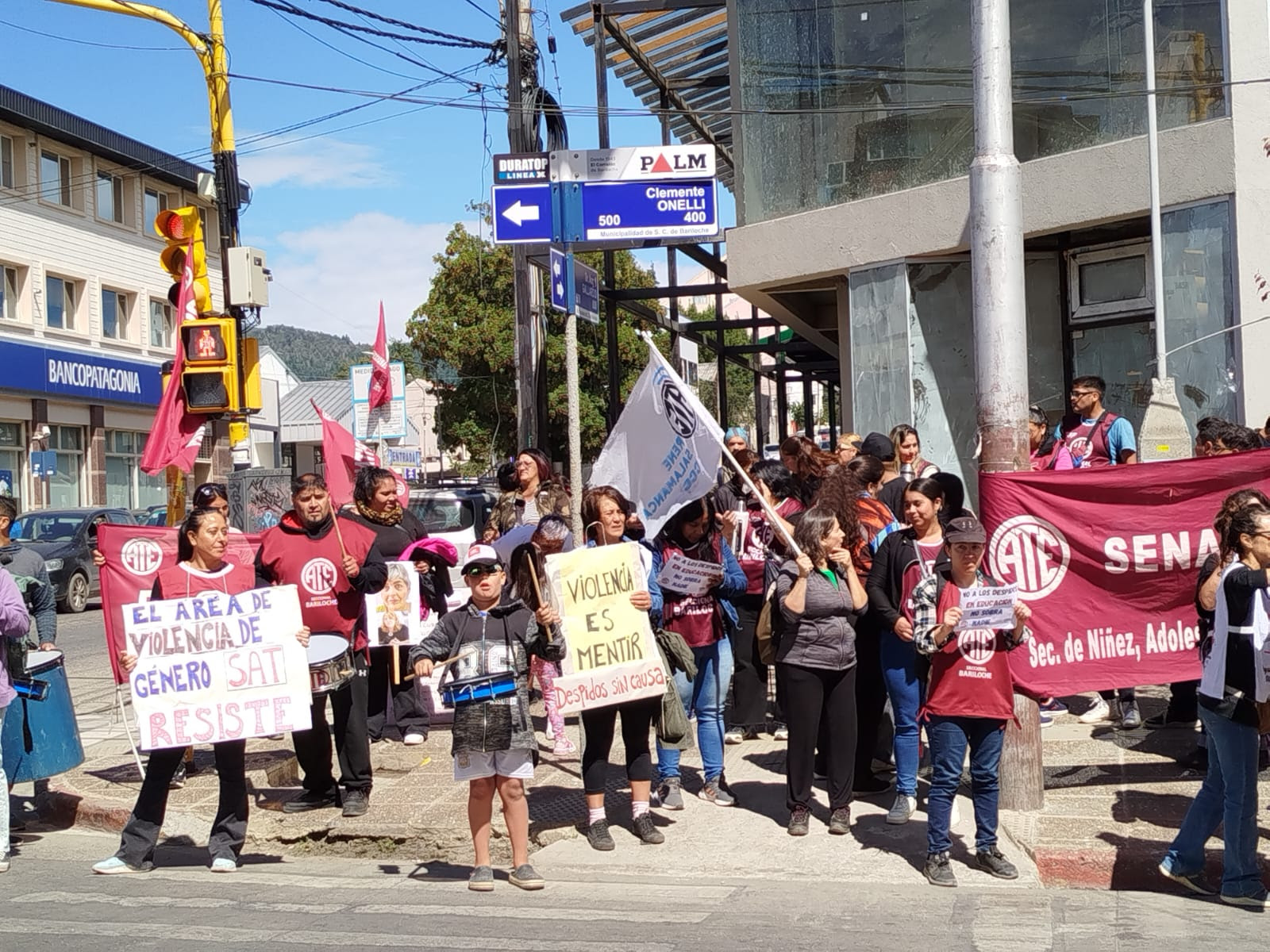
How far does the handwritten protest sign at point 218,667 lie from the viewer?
23.0ft

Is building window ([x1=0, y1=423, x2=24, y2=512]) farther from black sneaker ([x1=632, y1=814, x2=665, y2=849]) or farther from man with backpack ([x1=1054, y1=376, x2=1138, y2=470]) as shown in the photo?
black sneaker ([x1=632, y1=814, x2=665, y2=849])

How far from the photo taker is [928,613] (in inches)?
257

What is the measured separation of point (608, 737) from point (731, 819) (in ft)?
2.99

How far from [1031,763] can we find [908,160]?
792cm

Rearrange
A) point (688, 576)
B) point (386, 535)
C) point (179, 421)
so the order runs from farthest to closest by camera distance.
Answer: point (179, 421)
point (386, 535)
point (688, 576)

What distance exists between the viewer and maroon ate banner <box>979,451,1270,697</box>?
7387 mm

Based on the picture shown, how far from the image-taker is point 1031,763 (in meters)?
7.25

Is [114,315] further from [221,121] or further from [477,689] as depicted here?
[477,689]

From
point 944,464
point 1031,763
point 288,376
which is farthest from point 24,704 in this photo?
point 288,376

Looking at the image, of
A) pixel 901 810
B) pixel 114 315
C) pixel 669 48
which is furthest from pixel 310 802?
pixel 114 315

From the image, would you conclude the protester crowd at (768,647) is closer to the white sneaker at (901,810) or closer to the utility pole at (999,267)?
the white sneaker at (901,810)

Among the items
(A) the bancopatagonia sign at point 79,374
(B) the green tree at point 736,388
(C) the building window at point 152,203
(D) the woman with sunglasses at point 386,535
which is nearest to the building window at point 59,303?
(A) the bancopatagonia sign at point 79,374

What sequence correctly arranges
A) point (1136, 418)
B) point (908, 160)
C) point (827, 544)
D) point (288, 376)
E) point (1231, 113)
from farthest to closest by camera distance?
1. point (288, 376)
2. point (908, 160)
3. point (1136, 418)
4. point (1231, 113)
5. point (827, 544)

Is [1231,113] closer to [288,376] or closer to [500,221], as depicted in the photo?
[500,221]
